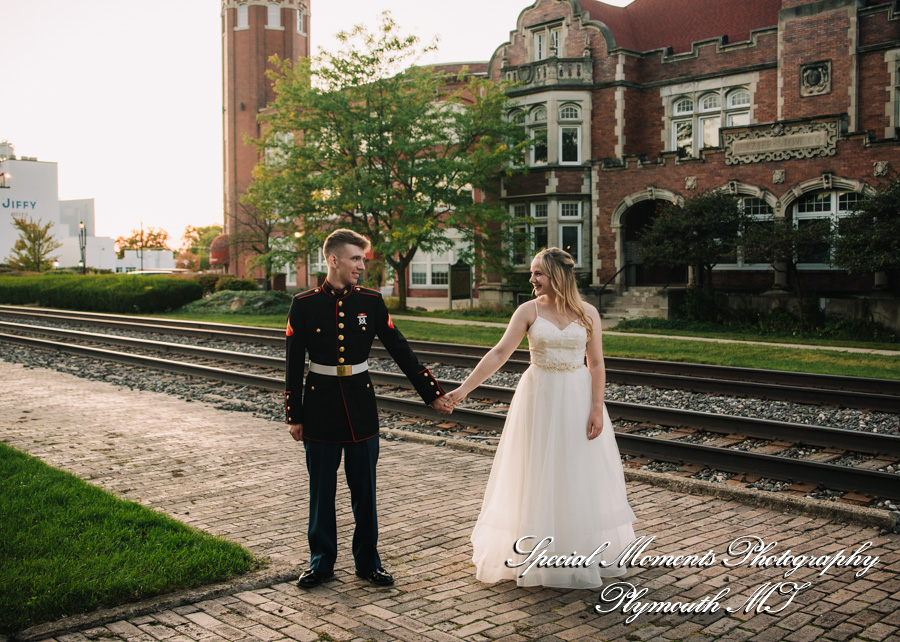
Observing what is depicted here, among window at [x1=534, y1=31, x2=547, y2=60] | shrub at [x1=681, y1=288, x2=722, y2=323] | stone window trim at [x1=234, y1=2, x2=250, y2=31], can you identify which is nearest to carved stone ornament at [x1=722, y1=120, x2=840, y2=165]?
shrub at [x1=681, y1=288, x2=722, y2=323]

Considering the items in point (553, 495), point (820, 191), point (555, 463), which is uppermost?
point (820, 191)

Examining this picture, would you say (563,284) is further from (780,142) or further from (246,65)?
(246,65)

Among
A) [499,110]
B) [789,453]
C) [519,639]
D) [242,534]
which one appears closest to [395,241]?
[499,110]

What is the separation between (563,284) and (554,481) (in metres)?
1.19

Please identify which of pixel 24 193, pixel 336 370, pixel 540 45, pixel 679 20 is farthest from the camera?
pixel 24 193

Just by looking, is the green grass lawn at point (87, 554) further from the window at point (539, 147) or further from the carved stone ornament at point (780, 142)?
the window at point (539, 147)

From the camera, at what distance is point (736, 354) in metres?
16.1

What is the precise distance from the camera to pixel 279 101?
29.8 meters

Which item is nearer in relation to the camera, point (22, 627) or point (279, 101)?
point (22, 627)

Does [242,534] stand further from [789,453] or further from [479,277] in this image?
[479,277]

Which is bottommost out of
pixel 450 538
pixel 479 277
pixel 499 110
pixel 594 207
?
pixel 450 538

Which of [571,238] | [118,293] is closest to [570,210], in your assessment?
[571,238]

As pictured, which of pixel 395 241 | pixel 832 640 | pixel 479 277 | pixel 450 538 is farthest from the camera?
pixel 479 277

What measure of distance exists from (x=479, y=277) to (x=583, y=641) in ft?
102
